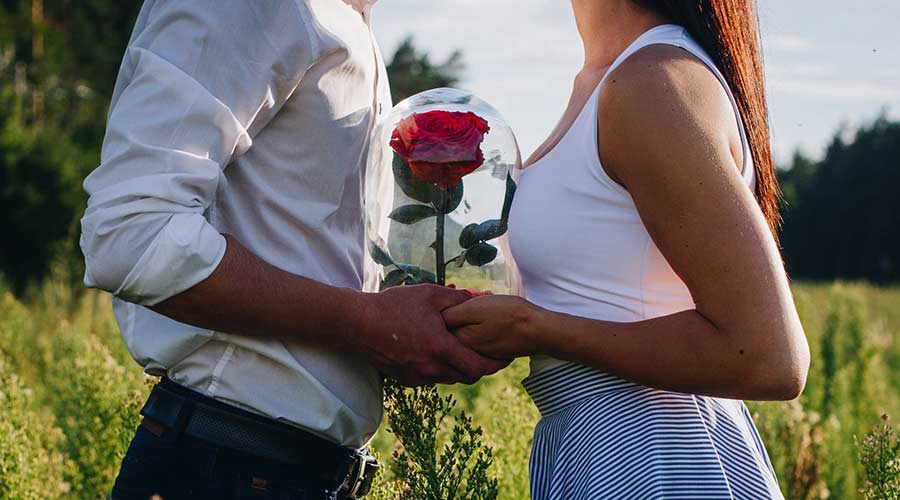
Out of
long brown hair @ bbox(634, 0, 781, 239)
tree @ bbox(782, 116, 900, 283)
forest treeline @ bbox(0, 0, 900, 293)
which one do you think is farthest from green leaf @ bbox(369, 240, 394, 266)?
tree @ bbox(782, 116, 900, 283)

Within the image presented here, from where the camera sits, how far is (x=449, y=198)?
229 cm

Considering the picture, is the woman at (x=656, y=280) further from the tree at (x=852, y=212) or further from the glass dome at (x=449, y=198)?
the tree at (x=852, y=212)

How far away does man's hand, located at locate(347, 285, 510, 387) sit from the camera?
216 centimetres

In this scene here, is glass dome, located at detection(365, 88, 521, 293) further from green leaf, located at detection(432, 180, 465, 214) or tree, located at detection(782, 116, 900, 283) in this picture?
tree, located at detection(782, 116, 900, 283)

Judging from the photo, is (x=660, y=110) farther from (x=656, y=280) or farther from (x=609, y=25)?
(x=609, y=25)

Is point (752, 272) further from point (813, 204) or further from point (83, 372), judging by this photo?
point (813, 204)

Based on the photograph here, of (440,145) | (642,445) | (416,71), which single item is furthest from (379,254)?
(416,71)

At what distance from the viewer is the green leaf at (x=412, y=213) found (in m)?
2.29

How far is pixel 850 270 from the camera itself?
6412cm

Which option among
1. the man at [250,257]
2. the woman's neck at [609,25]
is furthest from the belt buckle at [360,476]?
the woman's neck at [609,25]

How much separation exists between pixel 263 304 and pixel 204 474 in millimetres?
402

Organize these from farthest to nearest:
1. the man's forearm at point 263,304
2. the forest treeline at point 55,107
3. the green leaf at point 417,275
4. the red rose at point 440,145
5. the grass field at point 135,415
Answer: the forest treeline at point 55,107 < the grass field at point 135,415 < the green leaf at point 417,275 < the red rose at point 440,145 < the man's forearm at point 263,304

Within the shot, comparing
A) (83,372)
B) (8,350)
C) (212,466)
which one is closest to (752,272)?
(212,466)

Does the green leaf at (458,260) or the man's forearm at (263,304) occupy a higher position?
the green leaf at (458,260)
